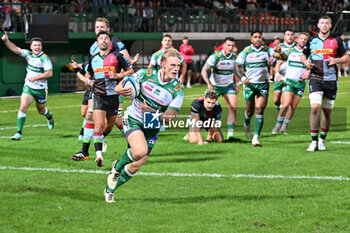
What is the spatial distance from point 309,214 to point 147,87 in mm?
2524

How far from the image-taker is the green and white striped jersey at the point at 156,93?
8.80m

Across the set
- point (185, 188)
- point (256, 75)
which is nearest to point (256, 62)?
point (256, 75)

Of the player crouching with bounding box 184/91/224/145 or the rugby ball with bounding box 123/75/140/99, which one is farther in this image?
the player crouching with bounding box 184/91/224/145

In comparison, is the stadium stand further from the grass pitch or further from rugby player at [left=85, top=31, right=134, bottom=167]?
rugby player at [left=85, top=31, right=134, bottom=167]

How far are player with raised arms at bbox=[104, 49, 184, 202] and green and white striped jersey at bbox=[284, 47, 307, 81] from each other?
24.0ft

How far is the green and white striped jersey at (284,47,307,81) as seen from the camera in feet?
51.6

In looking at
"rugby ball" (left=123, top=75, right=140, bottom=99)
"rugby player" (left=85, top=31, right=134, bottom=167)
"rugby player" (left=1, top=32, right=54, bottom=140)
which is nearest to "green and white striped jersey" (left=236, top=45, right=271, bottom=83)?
"rugby player" (left=85, top=31, right=134, bottom=167)

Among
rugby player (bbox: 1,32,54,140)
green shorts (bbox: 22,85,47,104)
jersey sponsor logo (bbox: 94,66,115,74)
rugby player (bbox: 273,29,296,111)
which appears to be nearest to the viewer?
jersey sponsor logo (bbox: 94,66,115,74)

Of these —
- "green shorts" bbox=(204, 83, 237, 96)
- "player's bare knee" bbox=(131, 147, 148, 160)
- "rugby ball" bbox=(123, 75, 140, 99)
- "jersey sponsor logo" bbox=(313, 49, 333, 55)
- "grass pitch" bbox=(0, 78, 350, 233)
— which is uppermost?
"jersey sponsor logo" bbox=(313, 49, 333, 55)

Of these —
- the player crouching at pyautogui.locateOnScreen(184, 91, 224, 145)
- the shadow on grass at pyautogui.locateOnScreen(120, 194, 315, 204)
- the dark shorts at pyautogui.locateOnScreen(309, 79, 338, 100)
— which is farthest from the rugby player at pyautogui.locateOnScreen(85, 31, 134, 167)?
the dark shorts at pyautogui.locateOnScreen(309, 79, 338, 100)

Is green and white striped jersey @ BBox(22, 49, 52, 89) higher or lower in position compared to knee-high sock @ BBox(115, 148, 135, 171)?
higher

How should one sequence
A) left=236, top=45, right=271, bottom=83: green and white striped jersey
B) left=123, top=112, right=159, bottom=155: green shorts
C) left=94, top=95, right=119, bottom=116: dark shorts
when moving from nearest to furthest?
left=123, top=112, right=159, bottom=155: green shorts
left=94, top=95, right=119, bottom=116: dark shorts
left=236, top=45, right=271, bottom=83: green and white striped jersey

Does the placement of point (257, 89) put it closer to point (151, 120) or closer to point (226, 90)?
point (226, 90)

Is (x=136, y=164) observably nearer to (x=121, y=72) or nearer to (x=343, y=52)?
(x=121, y=72)
